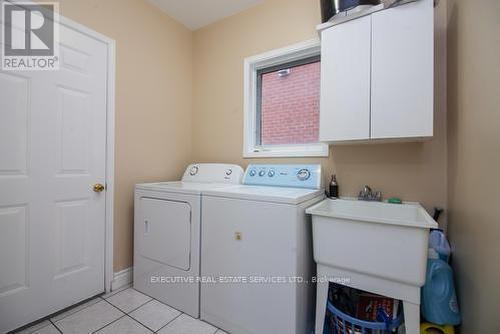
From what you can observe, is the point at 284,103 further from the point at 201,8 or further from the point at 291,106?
the point at 201,8

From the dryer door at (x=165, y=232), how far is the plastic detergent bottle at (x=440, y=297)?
1450mm

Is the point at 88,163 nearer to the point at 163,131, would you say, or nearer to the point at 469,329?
the point at 163,131

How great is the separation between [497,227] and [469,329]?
0.60 meters

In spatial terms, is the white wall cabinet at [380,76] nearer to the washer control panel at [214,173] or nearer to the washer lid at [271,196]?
the washer lid at [271,196]

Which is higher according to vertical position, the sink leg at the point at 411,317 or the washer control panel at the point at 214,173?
the washer control panel at the point at 214,173

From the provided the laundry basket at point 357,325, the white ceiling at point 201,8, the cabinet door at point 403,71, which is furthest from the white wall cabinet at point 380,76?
the white ceiling at point 201,8

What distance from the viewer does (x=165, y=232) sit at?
1699mm

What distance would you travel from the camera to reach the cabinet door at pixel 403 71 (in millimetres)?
1225

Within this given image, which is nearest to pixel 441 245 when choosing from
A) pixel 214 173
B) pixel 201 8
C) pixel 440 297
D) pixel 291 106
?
pixel 440 297

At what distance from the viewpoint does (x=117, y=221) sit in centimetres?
192

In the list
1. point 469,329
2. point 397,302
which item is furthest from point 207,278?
point 469,329

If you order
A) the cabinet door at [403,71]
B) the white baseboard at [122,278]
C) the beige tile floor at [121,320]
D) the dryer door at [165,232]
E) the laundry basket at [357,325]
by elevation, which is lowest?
the beige tile floor at [121,320]

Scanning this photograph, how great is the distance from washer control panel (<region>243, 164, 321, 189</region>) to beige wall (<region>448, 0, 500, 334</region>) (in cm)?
80

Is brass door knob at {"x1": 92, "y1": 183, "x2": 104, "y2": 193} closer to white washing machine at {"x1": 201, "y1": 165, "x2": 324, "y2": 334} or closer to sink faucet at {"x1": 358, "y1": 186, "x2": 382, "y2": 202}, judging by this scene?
white washing machine at {"x1": 201, "y1": 165, "x2": 324, "y2": 334}
